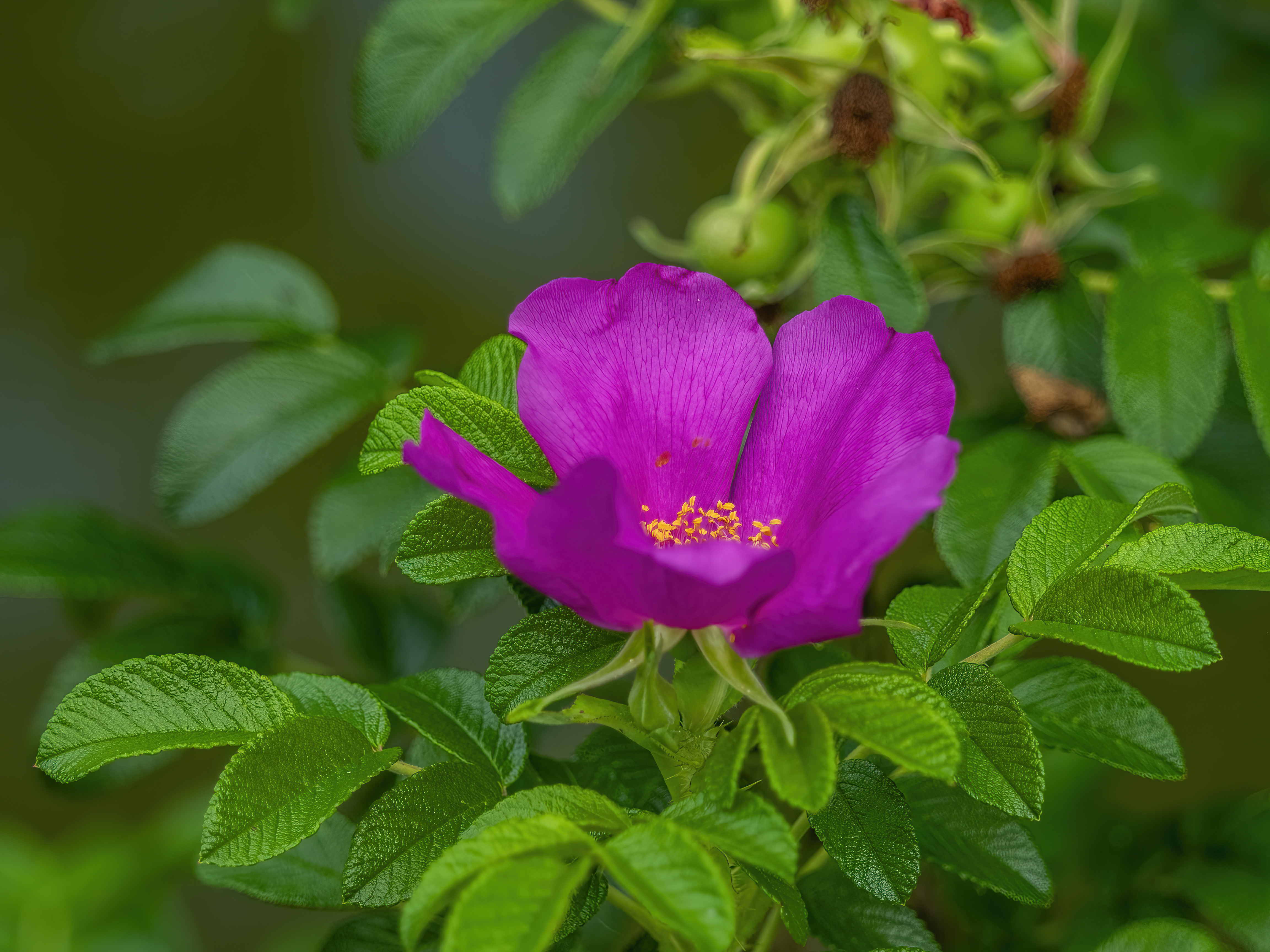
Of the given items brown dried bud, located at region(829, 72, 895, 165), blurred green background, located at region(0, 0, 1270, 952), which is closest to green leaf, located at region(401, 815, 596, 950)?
brown dried bud, located at region(829, 72, 895, 165)

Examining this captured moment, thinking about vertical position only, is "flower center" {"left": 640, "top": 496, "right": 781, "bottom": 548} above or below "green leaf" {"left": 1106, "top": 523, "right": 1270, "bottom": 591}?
above

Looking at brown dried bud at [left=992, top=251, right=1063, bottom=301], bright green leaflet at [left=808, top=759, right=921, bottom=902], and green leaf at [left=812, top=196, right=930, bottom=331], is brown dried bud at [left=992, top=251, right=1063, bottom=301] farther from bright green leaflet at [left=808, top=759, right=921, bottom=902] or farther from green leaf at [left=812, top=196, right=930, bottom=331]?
bright green leaflet at [left=808, top=759, right=921, bottom=902]

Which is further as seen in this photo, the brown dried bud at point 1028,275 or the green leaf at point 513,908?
the brown dried bud at point 1028,275

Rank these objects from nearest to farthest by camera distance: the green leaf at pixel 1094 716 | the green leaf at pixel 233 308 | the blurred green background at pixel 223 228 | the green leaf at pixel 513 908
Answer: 1. the green leaf at pixel 513 908
2. the green leaf at pixel 1094 716
3. the green leaf at pixel 233 308
4. the blurred green background at pixel 223 228

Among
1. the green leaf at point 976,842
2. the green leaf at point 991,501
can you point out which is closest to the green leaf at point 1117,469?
the green leaf at point 991,501

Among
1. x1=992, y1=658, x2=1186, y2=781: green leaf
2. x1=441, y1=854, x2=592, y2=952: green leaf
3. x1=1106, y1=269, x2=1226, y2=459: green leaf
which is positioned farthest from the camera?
x1=1106, y1=269, x2=1226, y2=459: green leaf

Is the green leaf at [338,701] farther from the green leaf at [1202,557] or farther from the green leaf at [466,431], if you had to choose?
the green leaf at [1202,557]
